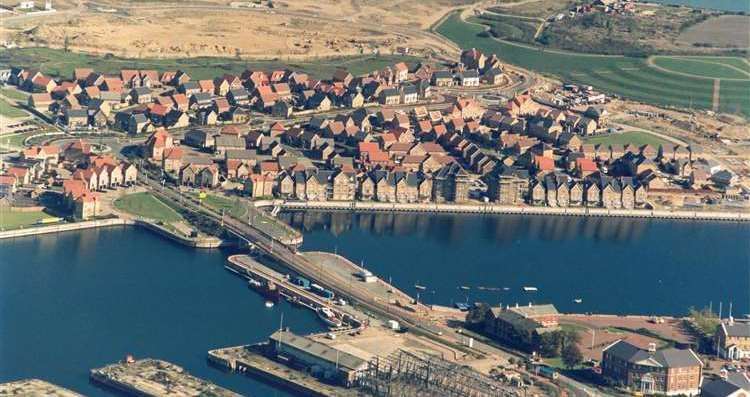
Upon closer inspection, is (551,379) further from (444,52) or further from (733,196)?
(444,52)

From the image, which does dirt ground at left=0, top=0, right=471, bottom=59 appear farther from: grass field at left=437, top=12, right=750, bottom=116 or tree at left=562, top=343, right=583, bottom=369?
tree at left=562, top=343, right=583, bottom=369

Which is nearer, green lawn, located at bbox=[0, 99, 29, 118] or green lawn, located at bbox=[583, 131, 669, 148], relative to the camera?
green lawn, located at bbox=[0, 99, 29, 118]

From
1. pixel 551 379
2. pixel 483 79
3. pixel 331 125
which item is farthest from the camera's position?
pixel 483 79

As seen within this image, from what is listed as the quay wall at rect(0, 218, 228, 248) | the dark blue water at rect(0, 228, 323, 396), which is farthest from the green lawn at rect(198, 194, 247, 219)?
the dark blue water at rect(0, 228, 323, 396)

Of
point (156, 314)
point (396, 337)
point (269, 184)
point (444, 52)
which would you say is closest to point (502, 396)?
point (396, 337)

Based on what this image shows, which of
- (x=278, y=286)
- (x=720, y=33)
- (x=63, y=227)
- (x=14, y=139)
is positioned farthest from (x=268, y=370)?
(x=720, y=33)

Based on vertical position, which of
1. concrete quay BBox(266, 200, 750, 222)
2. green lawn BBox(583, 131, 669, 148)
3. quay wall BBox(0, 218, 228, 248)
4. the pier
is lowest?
the pier

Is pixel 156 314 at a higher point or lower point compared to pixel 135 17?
lower

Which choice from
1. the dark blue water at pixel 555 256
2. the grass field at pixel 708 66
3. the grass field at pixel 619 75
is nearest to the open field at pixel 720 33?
the grass field at pixel 708 66
